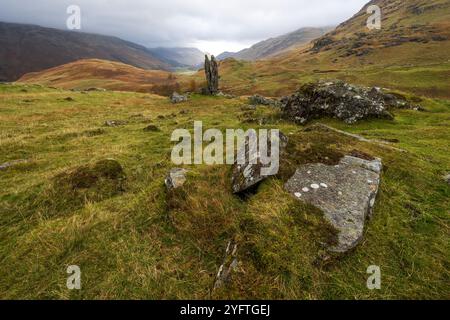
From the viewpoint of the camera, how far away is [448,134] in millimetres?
17641

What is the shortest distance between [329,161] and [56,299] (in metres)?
8.08

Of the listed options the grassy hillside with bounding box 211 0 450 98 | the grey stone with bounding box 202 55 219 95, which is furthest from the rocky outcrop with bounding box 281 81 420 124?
the grassy hillside with bounding box 211 0 450 98

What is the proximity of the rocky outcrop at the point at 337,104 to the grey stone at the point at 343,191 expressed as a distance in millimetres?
13640

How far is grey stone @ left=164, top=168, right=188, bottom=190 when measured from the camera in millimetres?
9298

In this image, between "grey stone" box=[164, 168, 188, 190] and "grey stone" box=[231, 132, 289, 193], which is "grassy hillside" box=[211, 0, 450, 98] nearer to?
"grey stone" box=[231, 132, 289, 193]

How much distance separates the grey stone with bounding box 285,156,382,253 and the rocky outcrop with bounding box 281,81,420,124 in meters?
13.6

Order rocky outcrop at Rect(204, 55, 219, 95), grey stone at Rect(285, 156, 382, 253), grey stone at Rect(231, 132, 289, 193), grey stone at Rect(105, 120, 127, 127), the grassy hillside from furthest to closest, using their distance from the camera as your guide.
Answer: the grassy hillside < rocky outcrop at Rect(204, 55, 219, 95) < grey stone at Rect(105, 120, 127, 127) < grey stone at Rect(231, 132, 289, 193) < grey stone at Rect(285, 156, 382, 253)

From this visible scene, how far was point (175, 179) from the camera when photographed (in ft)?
31.5

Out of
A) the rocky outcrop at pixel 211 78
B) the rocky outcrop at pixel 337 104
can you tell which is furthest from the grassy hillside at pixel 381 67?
the rocky outcrop at pixel 337 104

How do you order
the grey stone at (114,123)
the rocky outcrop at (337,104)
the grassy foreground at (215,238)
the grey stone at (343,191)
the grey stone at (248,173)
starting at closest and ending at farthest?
1. the grassy foreground at (215,238)
2. the grey stone at (343,191)
3. the grey stone at (248,173)
4. the rocky outcrop at (337,104)
5. the grey stone at (114,123)

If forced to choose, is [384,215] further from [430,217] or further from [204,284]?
[204,284]

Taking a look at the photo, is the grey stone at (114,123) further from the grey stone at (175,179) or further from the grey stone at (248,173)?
the grey stone at (248,173)

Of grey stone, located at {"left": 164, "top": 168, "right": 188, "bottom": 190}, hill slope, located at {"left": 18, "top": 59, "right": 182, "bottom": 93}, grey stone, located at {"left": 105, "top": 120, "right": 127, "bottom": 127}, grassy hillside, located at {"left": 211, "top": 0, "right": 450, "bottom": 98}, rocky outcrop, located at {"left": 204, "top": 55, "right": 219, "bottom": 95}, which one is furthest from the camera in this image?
hill slope, located at {"left": 18, "top": 59, "right": 182, "bottom": 93}

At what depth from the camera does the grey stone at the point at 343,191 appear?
23.5 feet
